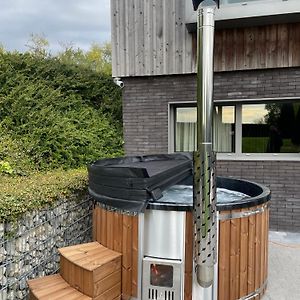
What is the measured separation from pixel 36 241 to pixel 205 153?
1.86 meters

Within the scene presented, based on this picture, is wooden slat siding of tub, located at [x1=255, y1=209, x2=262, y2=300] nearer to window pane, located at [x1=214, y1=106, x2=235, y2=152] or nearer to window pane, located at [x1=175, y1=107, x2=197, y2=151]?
window pane, located at [x1=214, y1=106, x2=235, y2=152]

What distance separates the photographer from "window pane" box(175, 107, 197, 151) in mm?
5988

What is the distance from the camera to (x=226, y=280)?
2.70 meters

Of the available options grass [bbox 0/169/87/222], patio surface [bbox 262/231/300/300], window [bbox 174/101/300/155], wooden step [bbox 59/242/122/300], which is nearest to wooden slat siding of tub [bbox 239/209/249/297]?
patio surface [bbox 262/231/300/300]

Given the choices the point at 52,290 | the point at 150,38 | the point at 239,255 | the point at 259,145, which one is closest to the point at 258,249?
the point at 239,255

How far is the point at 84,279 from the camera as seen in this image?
2.52 meters

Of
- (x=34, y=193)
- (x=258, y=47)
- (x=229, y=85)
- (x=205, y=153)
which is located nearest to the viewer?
(x=205, y=153)

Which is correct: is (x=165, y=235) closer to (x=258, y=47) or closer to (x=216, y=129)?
(x=216, y=129)

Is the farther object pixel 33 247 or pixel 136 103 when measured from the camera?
pixel 136 103

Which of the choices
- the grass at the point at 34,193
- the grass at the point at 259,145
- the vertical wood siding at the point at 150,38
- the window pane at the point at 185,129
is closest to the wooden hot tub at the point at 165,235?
the grass at the point at 34,193

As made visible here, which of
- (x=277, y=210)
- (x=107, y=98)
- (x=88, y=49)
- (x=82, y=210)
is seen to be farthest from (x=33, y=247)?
(x=88, y=49)

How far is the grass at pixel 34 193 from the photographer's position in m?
2.58

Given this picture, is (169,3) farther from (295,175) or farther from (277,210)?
(277,210)

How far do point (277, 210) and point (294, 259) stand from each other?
4.82ft
